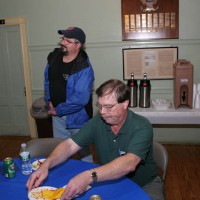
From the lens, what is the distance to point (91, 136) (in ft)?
6.57

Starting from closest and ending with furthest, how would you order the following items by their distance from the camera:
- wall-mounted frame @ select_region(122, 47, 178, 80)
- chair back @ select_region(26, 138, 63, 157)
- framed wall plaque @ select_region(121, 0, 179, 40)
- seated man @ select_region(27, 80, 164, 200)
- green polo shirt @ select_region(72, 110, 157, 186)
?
seated man @ select_region(27, 80, 164, 200) < green polo shirt @ select_region(72, 110, 157, 186) < chair back @ select_region(26, 138, 63, 157) < framed wall plaque @ select_region(121, 0, 179, 40) < wall-mounted frame @ select_region(122, 47, 178, 80)

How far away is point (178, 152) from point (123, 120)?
2373mm

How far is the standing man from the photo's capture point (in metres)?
2.76

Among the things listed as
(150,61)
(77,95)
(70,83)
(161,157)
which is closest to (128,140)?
(161,157)

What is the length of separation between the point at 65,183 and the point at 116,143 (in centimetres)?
43

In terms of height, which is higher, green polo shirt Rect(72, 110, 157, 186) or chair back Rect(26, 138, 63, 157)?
green polo shirt Rect(72, 110, 157, 186)

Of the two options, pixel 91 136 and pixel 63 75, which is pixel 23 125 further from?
pixel 91 136

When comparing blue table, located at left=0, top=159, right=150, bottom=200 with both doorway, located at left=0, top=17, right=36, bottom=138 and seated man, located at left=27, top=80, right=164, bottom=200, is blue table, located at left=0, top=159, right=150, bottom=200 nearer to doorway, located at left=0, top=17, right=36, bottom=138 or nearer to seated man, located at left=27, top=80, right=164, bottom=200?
seated man, located at left=27, top=80, right=164, bottom=200

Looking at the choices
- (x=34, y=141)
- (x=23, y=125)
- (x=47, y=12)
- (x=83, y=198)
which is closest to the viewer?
(x=83, y=198)

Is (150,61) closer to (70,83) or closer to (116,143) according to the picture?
(70,83)

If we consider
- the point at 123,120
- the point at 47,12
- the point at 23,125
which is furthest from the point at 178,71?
the point at 23,125

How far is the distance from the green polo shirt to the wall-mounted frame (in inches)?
88.4

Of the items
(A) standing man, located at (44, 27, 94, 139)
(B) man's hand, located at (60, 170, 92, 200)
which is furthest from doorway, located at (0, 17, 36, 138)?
(B) man's hand, located at (60, 170, 92, 200)

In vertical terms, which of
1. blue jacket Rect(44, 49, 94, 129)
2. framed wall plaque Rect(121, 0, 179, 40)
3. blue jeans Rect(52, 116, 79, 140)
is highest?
framed wall plaque Rect(121, 0, 179, 40)
